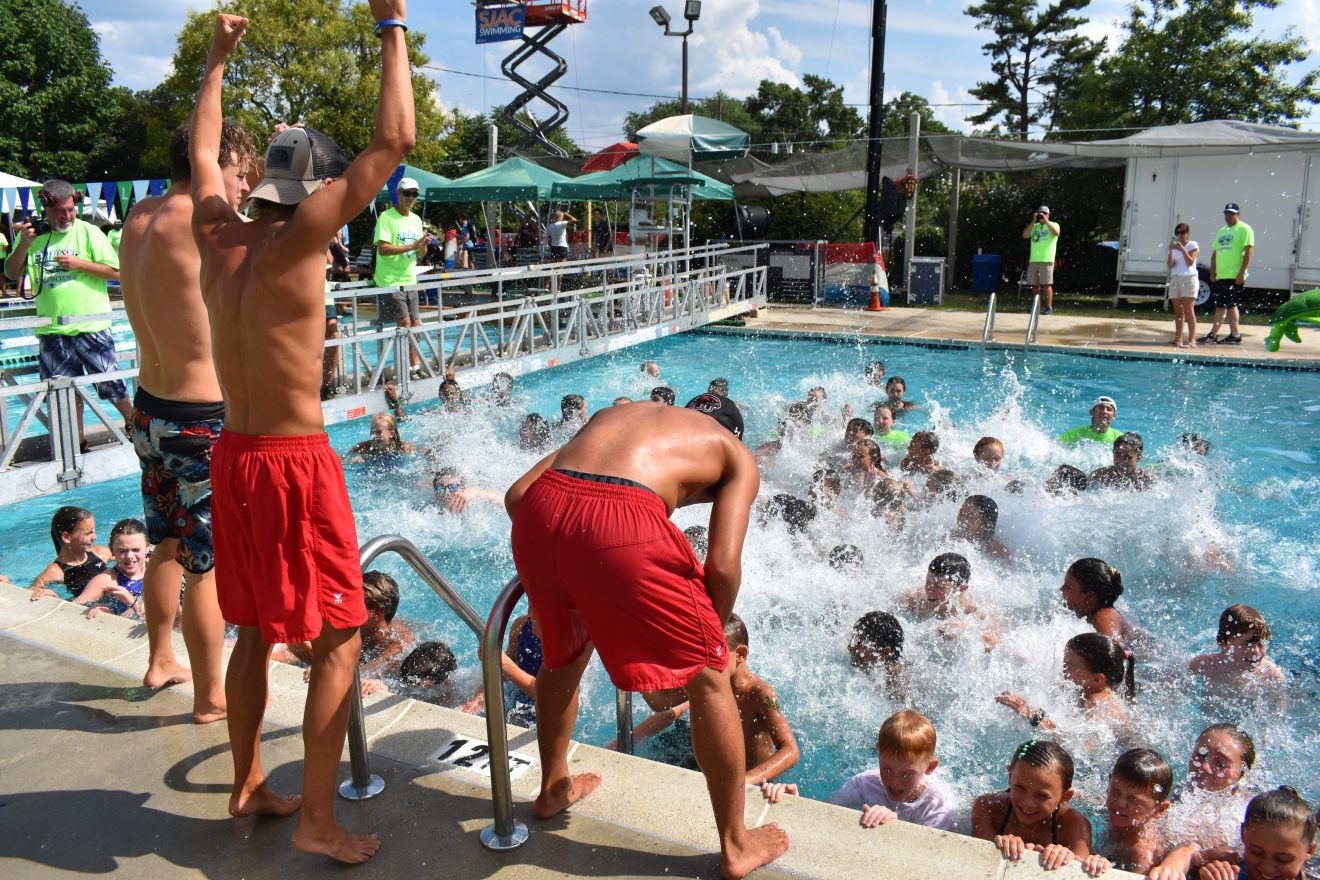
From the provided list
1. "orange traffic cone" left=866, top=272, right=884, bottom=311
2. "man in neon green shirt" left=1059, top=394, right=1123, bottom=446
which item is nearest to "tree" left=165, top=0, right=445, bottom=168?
"orange traffic cone" left=866, top=272, right=884, bottom=311

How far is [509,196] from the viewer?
65.1 feet

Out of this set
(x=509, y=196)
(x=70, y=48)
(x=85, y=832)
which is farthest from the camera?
(x=70, y=48)

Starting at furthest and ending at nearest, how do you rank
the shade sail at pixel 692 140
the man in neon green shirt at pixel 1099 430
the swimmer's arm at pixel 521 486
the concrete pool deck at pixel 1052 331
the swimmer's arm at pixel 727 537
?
the shade sail at pixel 692 140 → the concrete pool deck at pixel 1052 331 → the man in neon green shirt at pixel 1099 430 → the swimmer's arm at pixel 521 486 → the swimmer's arm at pixel 727 537

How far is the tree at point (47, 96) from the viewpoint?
3816 centimetres

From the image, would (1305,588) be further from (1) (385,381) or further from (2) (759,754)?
(1) (385,381)

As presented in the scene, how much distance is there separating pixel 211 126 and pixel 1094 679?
4.32 meters

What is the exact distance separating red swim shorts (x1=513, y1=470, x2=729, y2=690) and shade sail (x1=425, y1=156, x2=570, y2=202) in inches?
700

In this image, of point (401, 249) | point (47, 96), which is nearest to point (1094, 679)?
point (401, 249)

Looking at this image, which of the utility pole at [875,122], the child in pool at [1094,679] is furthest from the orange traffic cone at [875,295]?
the child in pool at [1094,679]

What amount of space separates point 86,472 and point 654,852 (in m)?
7.00

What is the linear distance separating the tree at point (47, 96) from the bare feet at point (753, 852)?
4375cm

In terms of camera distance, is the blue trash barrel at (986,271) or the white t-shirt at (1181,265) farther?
the blue trash barrel at (986,271)

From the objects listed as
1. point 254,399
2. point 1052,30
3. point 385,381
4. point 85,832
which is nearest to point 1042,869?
point 254,399

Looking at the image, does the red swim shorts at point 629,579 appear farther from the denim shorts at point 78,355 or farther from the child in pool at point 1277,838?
the denim shorts at point 78,355
